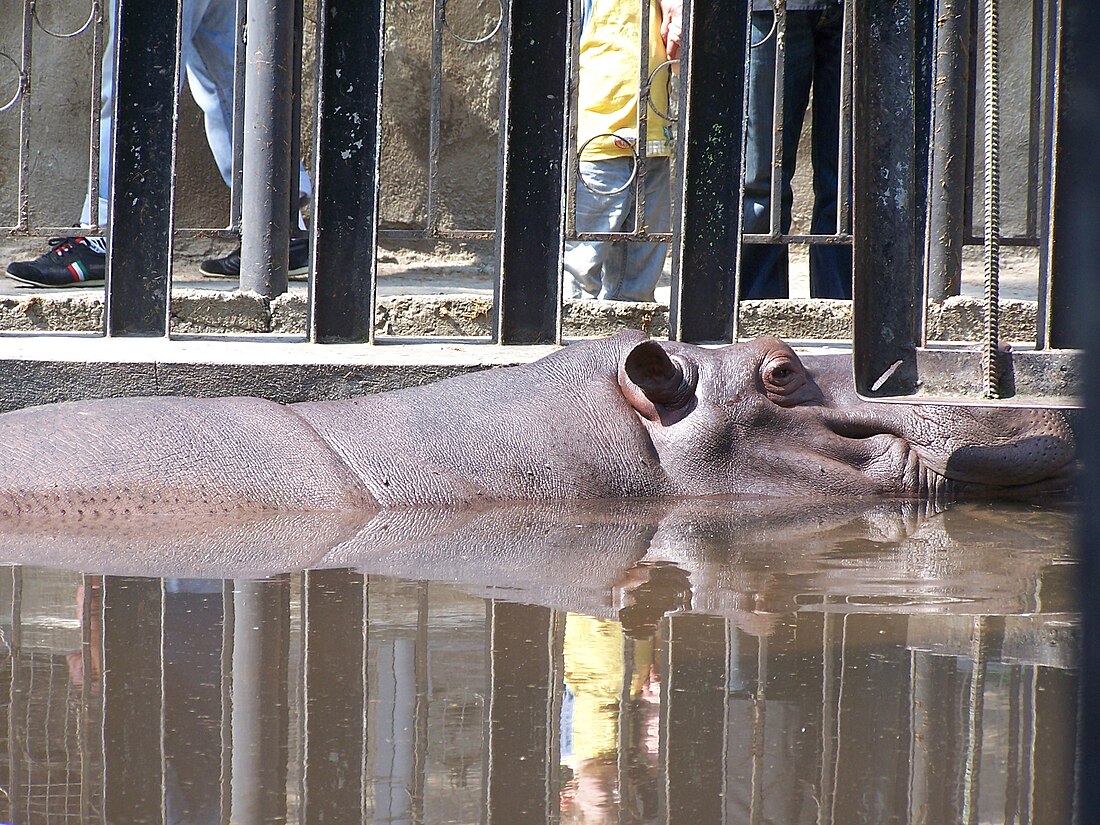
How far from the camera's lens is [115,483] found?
3758 millimetres

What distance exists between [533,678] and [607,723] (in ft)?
0.79

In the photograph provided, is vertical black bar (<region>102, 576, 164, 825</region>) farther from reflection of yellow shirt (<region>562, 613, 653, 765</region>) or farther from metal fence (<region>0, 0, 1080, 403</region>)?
metal fence (<region>0, 0, 1080, 403</region>)

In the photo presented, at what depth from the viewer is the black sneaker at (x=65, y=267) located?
6887 mm

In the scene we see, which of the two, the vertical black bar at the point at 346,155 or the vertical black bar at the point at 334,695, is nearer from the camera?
the vertical black bar at the point at 334,695

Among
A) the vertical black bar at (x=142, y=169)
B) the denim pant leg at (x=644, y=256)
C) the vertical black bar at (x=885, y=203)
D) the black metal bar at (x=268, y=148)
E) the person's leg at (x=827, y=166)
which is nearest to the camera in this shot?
the vertical black bar at (x=885, y=203)

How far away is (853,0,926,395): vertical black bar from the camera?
3250 millimetres

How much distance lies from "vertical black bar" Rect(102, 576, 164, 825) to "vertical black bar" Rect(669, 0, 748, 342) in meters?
2.53

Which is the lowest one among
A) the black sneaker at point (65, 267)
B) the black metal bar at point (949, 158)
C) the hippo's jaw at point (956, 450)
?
the hippo's jaw at point (956, 450)

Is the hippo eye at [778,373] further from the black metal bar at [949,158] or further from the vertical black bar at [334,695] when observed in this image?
the black metal bar at [949,158]

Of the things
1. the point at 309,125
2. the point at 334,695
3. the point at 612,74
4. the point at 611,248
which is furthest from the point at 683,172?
the point at 309,125

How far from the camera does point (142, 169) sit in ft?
15.6

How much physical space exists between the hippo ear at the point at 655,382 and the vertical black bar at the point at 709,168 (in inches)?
26.6

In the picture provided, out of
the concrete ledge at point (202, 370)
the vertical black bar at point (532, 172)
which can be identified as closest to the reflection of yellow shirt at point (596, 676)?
the concrete ledge at point (202, 370)

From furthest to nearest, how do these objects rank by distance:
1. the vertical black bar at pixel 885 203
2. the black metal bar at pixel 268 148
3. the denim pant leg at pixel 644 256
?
the denim pant leg at pixel 644 256 → the black metal bar at pixel 268 148 → the vertical black bar at pixel 885 203
